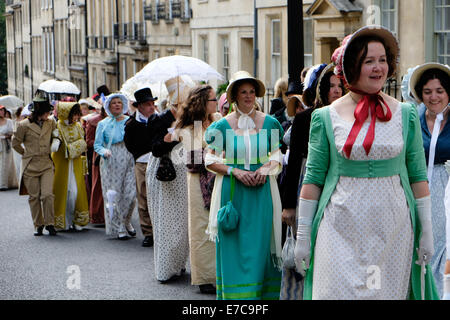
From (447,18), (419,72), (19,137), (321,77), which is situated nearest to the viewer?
(321,77)

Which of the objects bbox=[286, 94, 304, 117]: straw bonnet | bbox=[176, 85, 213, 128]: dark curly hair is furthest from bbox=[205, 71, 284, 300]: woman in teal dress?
bbox=[176, 85, 213, 128]: dark curly hair

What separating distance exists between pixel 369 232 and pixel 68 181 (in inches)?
348

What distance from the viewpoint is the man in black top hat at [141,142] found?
10.8 meters

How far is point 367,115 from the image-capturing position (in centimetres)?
464

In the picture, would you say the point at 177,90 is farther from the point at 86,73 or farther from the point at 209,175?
the point at 86,73

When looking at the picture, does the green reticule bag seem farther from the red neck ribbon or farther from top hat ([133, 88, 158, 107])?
top hat ([133, 88, 158, 107])

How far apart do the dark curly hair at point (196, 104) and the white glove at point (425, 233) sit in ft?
12.9

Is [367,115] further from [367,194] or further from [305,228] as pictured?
[305,228]

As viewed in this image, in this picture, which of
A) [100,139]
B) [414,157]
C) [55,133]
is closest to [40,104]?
[55,133]

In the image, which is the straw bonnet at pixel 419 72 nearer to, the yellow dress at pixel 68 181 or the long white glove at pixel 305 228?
the long white glove at pixel 305 228
